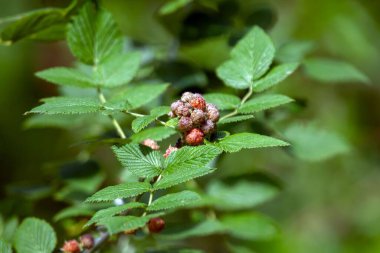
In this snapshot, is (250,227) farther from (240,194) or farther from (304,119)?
(304,119)

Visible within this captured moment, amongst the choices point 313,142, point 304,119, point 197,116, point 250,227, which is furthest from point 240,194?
point 304,119

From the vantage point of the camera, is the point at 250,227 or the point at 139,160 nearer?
the point at 139,160

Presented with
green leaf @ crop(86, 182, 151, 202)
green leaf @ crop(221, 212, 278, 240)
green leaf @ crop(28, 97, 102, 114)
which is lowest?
green leaf @ crop(221, 212, 278, 240)

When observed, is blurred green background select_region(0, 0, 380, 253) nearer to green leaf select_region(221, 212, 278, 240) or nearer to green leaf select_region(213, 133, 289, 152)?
green leaf select_region(221, 212, 278, 240)

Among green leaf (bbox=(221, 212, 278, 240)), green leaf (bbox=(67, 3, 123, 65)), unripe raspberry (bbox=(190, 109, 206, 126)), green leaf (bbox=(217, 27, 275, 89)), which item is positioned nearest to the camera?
unripe raspberry (bbox=(190, 109, 206, 126))

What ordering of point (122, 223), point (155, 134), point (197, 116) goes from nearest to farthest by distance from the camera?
point (122, 223), point (197, 116), point (155, 134)

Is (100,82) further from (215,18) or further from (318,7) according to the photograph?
(318,7)

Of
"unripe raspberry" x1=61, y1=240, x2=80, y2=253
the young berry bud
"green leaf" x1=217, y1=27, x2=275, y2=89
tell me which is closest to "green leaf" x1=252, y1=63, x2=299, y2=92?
"green leaf" x1=217, y1=27, x2=275, y2=89
